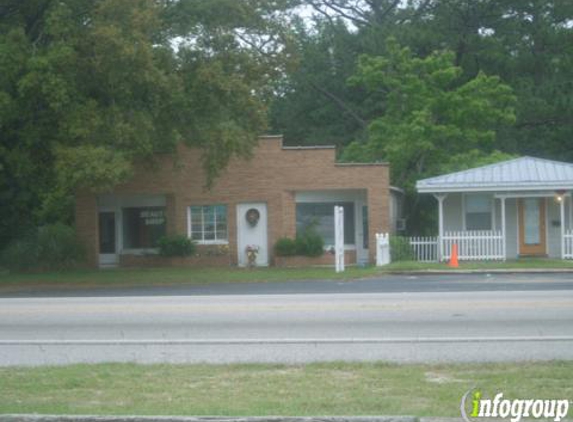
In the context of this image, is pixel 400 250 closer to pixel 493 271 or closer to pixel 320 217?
pixel 320 217

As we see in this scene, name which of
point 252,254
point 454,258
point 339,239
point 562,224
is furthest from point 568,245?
point 252,254

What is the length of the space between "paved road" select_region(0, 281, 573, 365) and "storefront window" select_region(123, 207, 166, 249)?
14.8 metres

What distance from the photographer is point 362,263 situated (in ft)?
106

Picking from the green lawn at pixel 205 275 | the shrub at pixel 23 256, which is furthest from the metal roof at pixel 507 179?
the shrub at pixel 23 256

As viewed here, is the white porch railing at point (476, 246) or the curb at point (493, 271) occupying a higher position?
the white porch railing at point (476, 246)

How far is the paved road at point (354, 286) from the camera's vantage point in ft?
74.2

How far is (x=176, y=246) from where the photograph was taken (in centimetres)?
3259

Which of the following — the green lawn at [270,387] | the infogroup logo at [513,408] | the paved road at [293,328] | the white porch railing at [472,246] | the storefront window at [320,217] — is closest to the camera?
the infogroup logo at [513,408]

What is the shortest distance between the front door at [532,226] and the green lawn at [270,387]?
22357 millimetres

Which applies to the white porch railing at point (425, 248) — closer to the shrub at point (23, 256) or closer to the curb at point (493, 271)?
the curb at point (493, 271)

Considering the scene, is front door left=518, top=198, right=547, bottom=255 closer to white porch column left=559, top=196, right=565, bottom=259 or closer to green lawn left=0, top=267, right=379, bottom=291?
white porch column left=559, top=196, right=565, bottom=259

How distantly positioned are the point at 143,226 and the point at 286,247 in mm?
5437

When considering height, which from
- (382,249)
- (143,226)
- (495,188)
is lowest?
(382,249)

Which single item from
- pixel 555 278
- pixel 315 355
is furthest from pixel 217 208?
pixel 315 355
